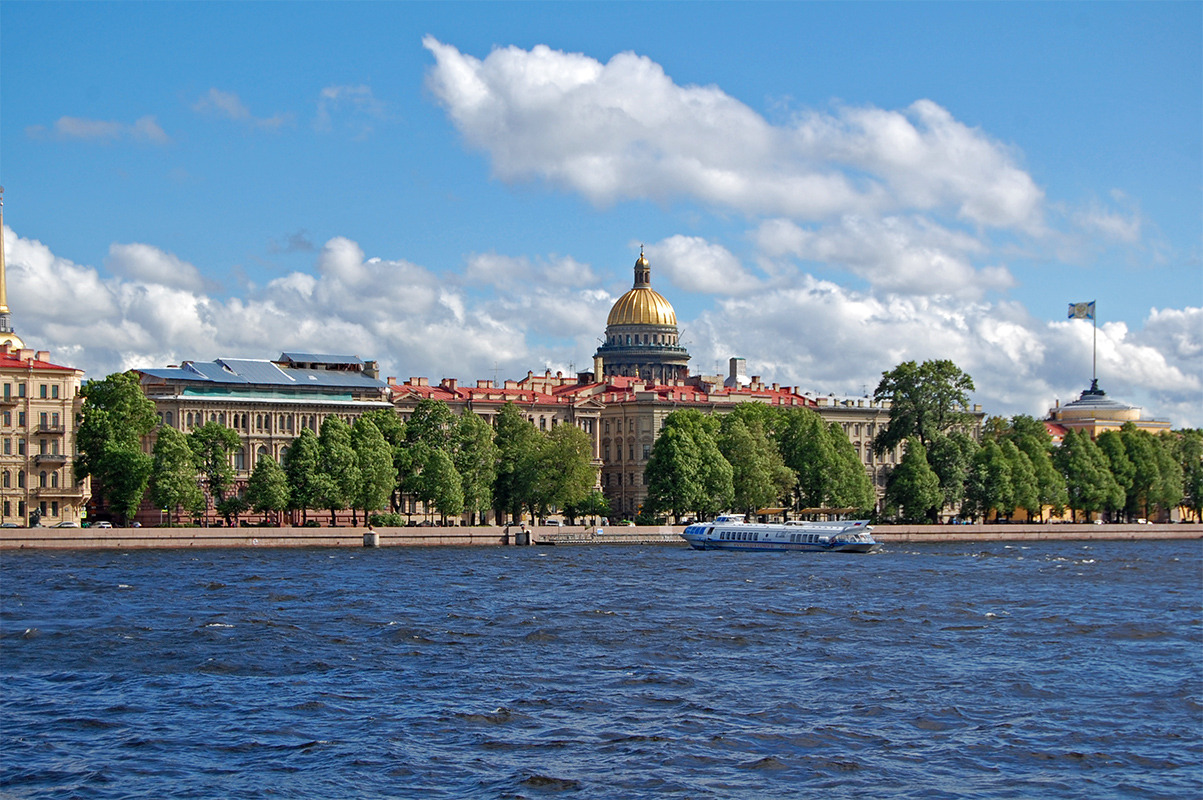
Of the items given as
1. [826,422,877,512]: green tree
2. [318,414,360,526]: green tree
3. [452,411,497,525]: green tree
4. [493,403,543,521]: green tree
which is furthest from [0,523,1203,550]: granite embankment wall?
[493,403,543,521]: green tree

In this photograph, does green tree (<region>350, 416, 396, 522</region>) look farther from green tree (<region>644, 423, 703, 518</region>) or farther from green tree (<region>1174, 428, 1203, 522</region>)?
green tree (<region>1174, 428, 1203, 522</region>)

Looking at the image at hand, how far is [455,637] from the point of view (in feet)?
130

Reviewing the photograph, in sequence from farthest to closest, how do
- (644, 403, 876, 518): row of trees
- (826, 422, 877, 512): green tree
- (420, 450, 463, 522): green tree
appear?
(826, 422, 877, 512): green tree → (644, 403, 876, 518): row of trees → (420, 450, 463, 522): green tree

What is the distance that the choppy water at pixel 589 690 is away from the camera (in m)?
24.2

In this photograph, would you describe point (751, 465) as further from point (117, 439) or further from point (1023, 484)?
point (117, 439)

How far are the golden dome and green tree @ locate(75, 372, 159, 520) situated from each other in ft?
214

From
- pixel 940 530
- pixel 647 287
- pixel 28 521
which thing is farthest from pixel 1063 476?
pixel 28 521

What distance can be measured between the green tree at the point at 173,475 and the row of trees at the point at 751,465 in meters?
26.7

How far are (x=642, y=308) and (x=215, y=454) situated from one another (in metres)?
65.9

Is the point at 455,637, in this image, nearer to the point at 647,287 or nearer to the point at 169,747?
the point at 169,747

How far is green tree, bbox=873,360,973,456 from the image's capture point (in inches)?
4087

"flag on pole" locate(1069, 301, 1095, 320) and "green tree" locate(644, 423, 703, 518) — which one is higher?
"flag on pole" locate(1069, 301, 1095, 320)

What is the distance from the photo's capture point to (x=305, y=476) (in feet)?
284

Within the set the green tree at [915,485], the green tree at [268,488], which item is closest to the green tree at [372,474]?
the green tree at [268,488]
